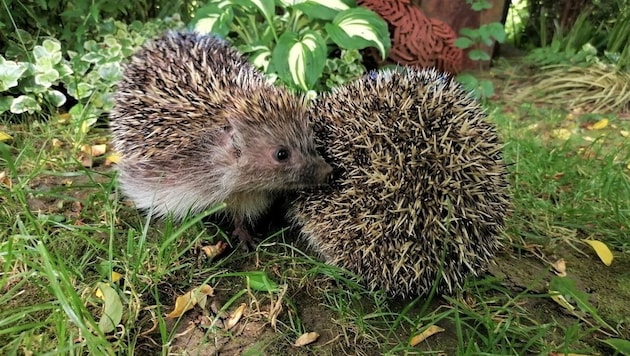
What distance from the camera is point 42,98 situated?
4.66 meters

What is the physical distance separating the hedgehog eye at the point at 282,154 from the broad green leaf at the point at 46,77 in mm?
2812

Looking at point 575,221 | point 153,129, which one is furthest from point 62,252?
point 575,221

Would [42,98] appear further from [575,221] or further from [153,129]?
[575,221]

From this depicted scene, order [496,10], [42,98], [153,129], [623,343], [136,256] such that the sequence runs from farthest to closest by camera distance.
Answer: [496,10] < [42,98] < [153,129] < [136,256] < [623,343]

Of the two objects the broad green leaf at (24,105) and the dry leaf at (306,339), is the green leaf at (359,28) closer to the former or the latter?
the broad green leaf at (24,105)

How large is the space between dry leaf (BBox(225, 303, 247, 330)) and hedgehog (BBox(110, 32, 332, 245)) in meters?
0.60

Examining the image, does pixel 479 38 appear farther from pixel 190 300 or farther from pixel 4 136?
pixel 4 136

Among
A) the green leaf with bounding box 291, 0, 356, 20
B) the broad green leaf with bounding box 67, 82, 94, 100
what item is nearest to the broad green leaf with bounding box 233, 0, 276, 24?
the green leaf with bounding box 291, 0, 356, 20

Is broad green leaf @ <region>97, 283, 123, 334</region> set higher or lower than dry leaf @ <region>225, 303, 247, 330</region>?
higher

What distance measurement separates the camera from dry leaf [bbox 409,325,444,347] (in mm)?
2592

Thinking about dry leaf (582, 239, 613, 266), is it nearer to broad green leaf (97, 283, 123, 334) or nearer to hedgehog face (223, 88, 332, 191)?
hedgehog face (223, 88, 332, 191)

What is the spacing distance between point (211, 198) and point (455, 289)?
158 cm

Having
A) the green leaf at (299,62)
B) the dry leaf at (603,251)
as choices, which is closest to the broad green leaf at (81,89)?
the green leaf at (299,62)

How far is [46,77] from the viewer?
14.9ft
